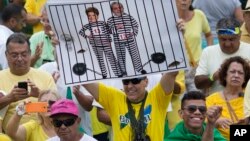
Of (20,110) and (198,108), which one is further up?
(20,110)

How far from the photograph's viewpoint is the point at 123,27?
9969 millimetres

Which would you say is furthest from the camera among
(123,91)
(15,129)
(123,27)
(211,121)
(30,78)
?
(30,78)

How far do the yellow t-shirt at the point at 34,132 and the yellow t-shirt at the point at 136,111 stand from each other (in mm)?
738

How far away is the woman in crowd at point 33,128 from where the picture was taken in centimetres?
1084

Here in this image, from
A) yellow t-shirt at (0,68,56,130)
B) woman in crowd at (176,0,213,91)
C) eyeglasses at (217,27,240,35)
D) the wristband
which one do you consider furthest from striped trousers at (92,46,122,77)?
woman in crowd at (176,0,213,91)

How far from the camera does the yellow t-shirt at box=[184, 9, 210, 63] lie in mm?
A: 13609

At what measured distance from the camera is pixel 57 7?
995 centimetres

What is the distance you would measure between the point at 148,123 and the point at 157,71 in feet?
2.35

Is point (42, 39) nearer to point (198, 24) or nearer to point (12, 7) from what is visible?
point (12, 7)

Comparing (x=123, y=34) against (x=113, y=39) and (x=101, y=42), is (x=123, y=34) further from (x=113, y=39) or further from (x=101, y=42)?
(x=101, y=42)

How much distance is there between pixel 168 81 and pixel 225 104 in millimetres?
1311

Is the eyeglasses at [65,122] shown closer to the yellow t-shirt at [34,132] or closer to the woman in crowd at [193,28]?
the yellow t-shirt at [34,132]

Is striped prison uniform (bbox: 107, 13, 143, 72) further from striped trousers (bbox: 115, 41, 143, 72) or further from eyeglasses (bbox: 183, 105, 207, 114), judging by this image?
eyeglasses (bbox: 183, 105, 207, 114)

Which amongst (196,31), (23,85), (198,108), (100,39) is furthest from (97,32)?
(196,31)
